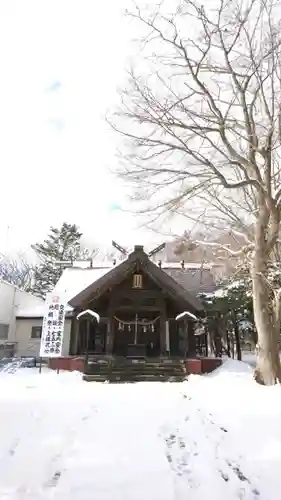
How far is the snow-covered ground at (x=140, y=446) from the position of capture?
3701 mm

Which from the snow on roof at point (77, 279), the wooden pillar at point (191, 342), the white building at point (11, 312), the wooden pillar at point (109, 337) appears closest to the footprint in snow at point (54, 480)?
the wooden pillar at point (109, 337)

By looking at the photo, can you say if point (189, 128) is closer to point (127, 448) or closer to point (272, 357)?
point (272, 357)

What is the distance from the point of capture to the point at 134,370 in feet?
49.6

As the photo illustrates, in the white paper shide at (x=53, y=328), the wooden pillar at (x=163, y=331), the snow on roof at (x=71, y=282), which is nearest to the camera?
the white paper shide at (x=53, y=328)

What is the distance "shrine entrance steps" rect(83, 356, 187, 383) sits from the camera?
47.3 feet

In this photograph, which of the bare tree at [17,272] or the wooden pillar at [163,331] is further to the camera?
the bare tree at [17,272]

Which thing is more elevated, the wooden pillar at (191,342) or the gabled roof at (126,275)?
the gabled roof at (126,275)

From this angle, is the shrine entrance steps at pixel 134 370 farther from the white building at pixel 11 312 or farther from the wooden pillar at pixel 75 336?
the white building at pixel 11 312

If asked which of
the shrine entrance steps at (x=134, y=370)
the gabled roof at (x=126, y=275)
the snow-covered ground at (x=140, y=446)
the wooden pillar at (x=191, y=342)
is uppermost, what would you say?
the gabled roof at (x=126, y=275)

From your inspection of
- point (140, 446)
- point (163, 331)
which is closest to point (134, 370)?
point (163, 331)

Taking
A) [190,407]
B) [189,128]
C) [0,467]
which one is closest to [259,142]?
[189,128]

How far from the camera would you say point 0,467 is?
13.8ft

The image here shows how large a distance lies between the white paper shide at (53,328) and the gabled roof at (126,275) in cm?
125

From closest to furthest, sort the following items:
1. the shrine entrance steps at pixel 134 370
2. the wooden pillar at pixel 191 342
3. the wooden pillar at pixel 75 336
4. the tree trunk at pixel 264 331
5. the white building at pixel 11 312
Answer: the tree trunk at pixel 264 331 < the shrine entrance steps at pixel 134 370 < the wooden pillar at pixel 191 342 < the wooden pillar at pixel 75 336 < the white building at pixel 11 312
